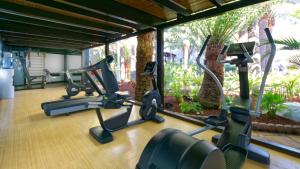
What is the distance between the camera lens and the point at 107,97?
9.78 feet

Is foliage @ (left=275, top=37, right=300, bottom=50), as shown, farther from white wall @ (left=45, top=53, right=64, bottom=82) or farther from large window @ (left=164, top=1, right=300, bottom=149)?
white wall @ (left=45, top=53, right=64, bottom=82)

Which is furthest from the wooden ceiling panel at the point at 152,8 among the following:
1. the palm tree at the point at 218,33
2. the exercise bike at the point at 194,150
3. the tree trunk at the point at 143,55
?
the exercise bike at the point at 194,150

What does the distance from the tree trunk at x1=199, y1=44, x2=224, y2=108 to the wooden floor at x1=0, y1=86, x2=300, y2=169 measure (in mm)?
1414

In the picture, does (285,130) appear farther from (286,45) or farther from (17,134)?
(17,134)

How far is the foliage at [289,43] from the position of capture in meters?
3.03

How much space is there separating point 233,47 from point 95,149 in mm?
2414

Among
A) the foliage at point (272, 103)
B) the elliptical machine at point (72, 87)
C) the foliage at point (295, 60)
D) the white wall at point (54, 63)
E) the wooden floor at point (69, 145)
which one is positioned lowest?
the wooden floor at point (69, 145)

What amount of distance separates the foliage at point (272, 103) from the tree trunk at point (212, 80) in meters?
1.10

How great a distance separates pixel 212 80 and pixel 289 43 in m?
1.83

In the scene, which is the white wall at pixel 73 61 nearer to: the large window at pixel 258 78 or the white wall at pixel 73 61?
the white wall at pixel 73 61

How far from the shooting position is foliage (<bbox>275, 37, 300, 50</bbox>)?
9.93ft

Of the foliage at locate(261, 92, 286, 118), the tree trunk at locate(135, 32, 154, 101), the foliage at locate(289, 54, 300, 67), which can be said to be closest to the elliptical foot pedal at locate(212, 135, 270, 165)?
the foliage at locate(261, 92, 286, 118)

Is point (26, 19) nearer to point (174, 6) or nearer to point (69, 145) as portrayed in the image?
point (69, 145)

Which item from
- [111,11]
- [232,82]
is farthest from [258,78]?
[111,11]
